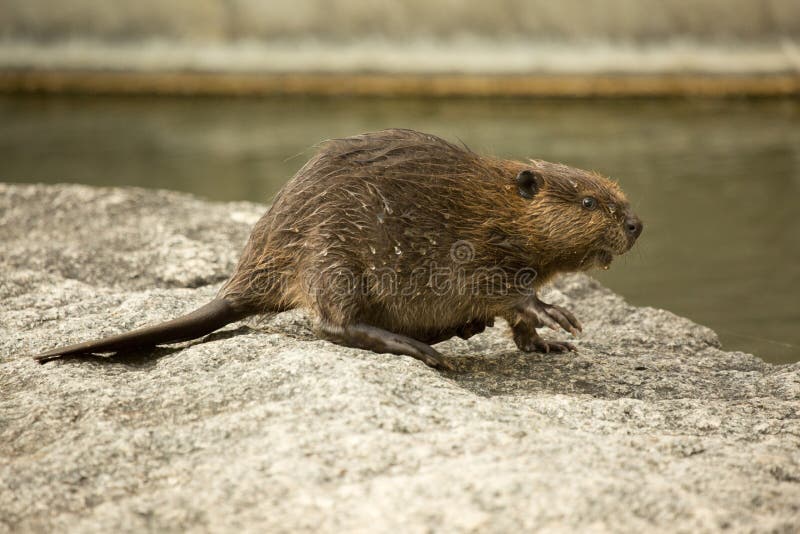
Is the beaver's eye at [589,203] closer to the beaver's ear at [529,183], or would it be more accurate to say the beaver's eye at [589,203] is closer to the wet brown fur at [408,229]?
the wet brown fur at [408,229]

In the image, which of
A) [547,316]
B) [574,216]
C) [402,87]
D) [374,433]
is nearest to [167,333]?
[374,433]

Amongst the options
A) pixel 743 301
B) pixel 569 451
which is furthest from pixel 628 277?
pixel 569 451

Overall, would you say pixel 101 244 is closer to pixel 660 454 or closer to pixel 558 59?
pixel 660 454

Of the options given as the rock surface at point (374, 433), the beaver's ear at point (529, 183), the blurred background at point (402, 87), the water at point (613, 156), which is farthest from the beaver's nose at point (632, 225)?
the blurred background at point (402, 87)

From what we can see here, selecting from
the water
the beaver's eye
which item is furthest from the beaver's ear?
the water

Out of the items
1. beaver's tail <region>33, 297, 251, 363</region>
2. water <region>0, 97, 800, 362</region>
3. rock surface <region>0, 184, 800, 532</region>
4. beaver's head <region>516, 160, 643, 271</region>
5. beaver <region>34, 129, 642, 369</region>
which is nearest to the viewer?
rock surface <region>0, 184, 800, 532</region>

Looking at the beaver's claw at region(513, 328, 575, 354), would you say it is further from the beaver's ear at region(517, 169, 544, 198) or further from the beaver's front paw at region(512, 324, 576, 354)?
the beaver's ear at region(517, 169, 544, 198)
